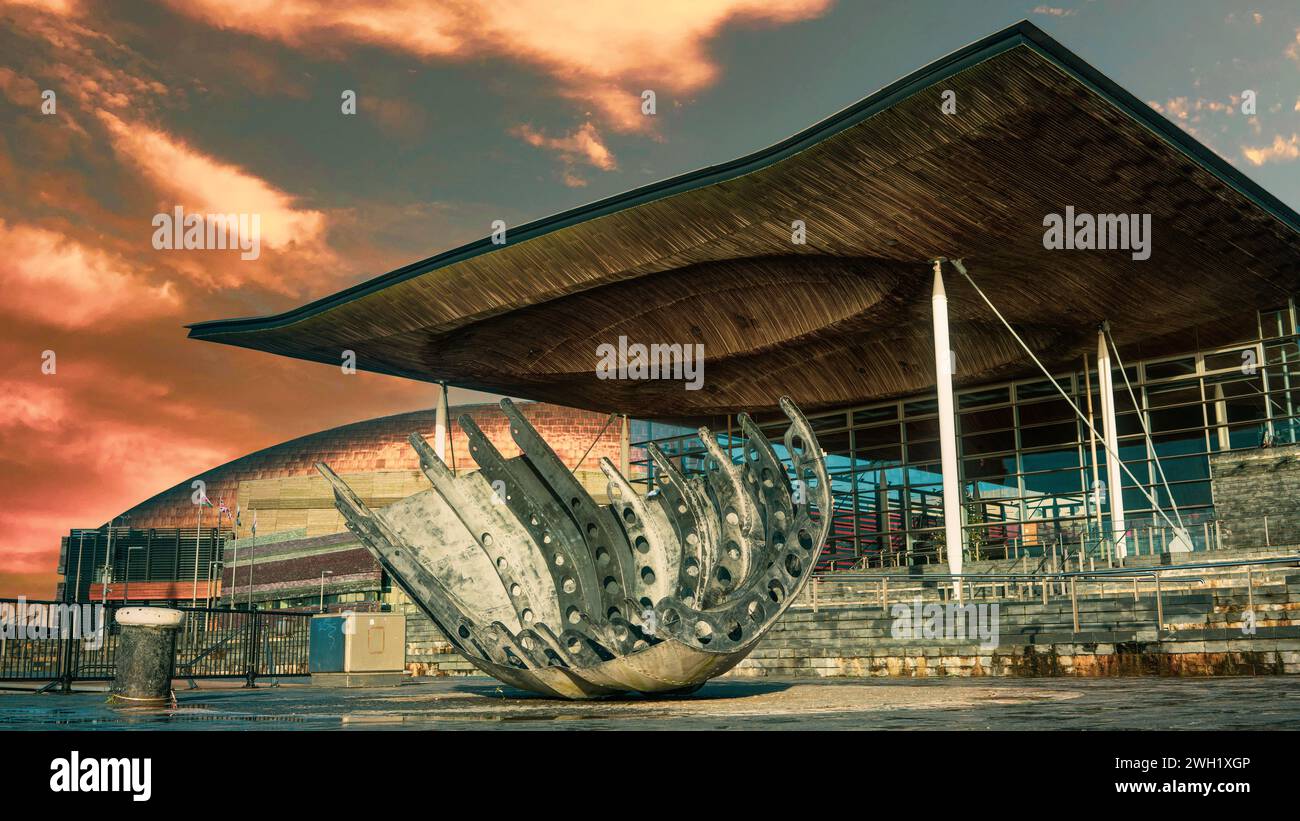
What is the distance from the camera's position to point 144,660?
1397cm

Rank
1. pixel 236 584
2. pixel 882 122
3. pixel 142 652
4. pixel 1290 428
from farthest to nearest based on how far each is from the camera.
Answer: pixel 236 584
pixel 1290 428
pixel 882 122
pixel 142 652

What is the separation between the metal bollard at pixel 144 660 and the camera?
13.8 m

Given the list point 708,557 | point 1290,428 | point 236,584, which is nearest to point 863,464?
point 1290,428

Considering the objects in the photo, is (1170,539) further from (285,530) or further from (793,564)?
(285,530)

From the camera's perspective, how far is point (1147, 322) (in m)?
34.7

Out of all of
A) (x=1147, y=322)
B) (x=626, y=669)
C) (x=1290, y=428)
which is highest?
(x=1147, y=322)

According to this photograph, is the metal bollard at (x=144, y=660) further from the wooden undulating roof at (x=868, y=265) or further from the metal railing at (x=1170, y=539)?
the metal railing at (x=1170, y=539)

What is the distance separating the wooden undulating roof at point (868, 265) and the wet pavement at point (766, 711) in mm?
12297

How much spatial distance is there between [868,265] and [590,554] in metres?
20.1

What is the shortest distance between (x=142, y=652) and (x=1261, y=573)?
22.4 metres

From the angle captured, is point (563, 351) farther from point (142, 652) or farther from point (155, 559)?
point (155, 559)

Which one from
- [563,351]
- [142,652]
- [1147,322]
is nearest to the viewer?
[142,652]

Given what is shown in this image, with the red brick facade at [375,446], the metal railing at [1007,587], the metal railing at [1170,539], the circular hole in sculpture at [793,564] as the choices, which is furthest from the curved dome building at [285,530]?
the circular hole in sculpture at [793,564]

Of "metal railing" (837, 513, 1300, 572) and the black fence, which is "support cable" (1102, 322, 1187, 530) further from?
the black fence
